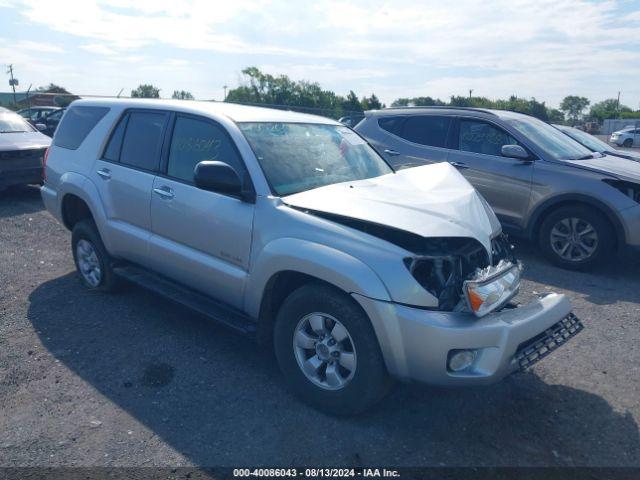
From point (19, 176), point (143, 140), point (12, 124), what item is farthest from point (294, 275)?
point (12, 124)

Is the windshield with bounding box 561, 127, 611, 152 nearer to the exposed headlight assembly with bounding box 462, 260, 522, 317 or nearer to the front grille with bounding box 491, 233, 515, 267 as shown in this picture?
the front grille with bounding box 491, 233, 515, 267

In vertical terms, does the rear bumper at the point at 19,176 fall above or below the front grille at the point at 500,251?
below

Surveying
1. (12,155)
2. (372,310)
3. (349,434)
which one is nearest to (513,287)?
(372,310)

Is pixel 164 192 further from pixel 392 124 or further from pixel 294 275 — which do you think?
pixel 392 124

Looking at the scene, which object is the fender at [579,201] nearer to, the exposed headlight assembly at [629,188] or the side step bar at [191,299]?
the exposed headlight assembly at [629,188]

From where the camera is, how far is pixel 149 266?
184 inches

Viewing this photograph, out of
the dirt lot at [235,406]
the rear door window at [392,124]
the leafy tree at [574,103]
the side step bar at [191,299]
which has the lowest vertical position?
the dirt lot at [235,406]

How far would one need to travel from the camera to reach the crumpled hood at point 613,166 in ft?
20.6

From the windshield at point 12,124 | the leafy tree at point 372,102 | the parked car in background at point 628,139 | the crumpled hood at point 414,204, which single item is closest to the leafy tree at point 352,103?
the leafy tree at point 372,102

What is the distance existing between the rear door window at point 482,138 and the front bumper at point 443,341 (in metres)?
4.43

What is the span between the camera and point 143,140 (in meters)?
4.72

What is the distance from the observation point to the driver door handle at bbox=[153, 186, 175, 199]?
14.0 ft

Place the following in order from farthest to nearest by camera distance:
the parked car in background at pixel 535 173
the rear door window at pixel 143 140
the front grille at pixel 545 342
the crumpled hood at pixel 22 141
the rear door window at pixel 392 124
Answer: the crumpled hood at pixel 22 141, the rear door window at pixel 392 124, the parked car in background at pixel 535 173, the rear door window at pixel 143 140, the front grille at pixel 545 342

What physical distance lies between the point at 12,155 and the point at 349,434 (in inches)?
342
